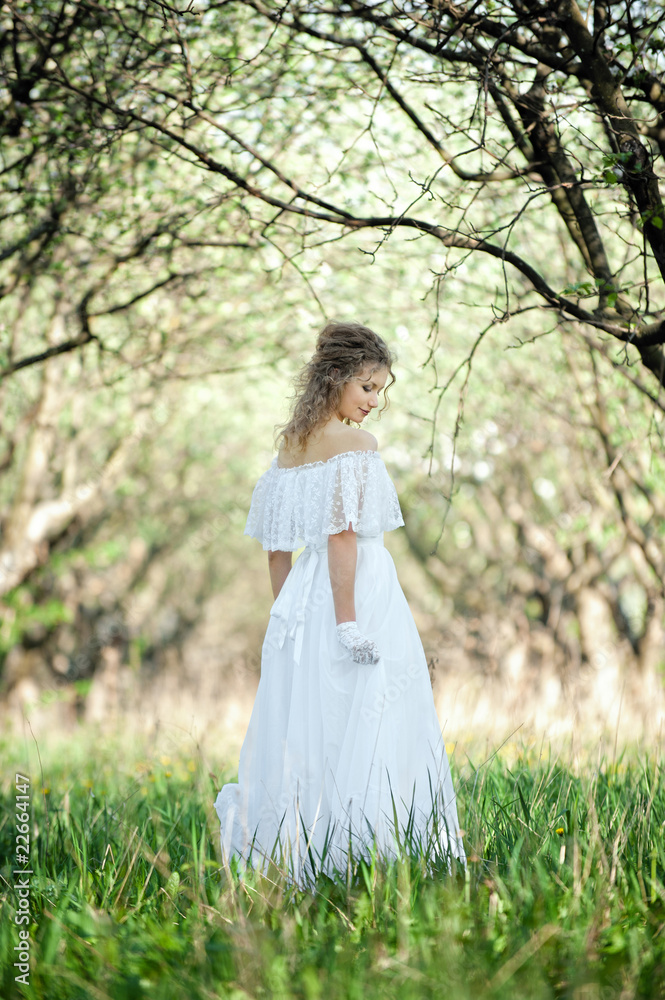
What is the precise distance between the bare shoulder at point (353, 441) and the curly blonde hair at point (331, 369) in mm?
131

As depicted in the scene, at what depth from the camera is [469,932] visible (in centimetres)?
237

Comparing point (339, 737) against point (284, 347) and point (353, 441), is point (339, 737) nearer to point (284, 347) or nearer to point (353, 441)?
point (353, 441)

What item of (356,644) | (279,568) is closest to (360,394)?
(279,568)

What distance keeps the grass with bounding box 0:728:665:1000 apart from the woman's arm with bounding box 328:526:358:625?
93 cm

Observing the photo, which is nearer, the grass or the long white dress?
the grass

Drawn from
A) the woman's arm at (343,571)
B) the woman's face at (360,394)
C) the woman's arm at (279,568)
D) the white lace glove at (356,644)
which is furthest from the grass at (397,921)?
the woman's face at (360,394)

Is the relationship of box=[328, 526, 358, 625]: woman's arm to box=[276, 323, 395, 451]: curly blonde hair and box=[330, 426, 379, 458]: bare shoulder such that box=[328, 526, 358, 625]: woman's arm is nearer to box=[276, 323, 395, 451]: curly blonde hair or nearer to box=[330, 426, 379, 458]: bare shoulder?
box=[330, 426, 379, 458]: bare shoulder

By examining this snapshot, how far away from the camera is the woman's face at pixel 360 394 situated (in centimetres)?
353

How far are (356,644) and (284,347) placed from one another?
5.95 metres

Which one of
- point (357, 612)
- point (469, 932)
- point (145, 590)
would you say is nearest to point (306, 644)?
point (357, 612)

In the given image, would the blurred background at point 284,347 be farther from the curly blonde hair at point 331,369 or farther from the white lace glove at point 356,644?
the white lace glove at point 356,644

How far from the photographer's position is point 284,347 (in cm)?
870

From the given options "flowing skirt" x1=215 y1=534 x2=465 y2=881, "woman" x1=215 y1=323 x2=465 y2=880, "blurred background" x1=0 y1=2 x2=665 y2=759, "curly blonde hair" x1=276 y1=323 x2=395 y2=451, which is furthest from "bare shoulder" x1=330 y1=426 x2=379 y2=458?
"flowing skirt" x1=215 y1=534 x2=465 y2=881

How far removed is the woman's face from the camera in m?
3.53
